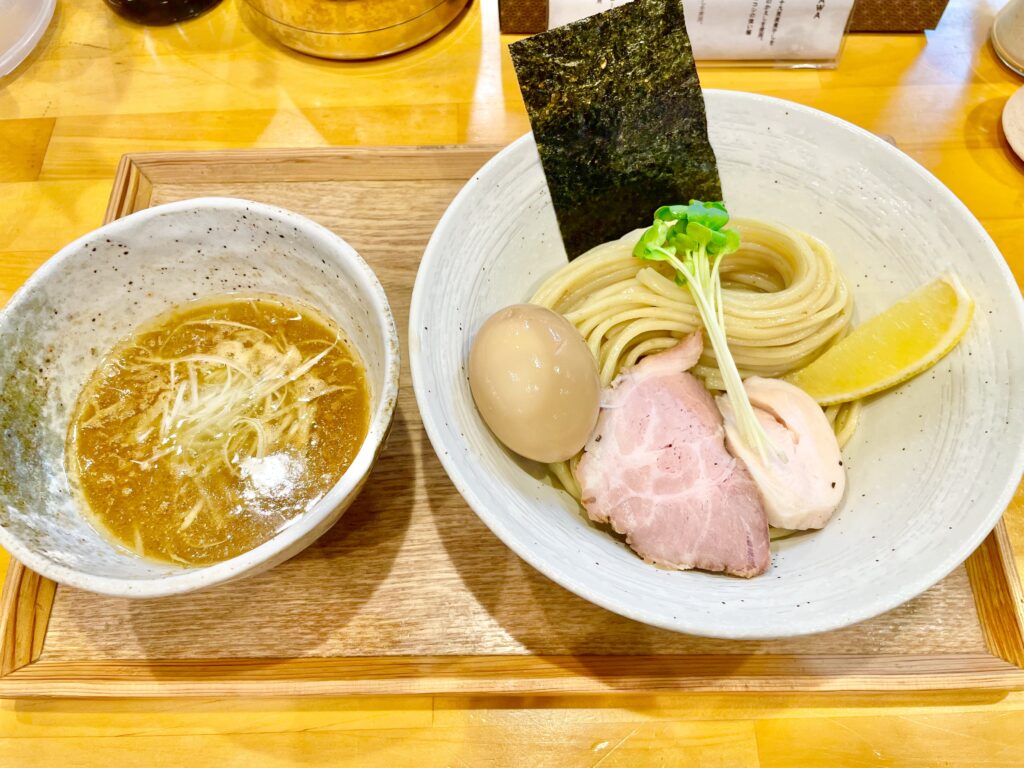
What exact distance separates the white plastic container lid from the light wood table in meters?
0.04

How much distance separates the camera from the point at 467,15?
2.36m

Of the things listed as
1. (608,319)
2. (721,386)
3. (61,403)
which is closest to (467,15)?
(608,319)

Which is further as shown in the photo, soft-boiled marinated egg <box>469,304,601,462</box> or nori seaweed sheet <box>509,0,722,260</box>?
nori seaweed sheet <box>509,0,722,260</box>

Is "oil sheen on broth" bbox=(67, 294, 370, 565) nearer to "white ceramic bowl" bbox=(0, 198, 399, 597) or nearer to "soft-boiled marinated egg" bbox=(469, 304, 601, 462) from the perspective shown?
"white ceramic bowl" bbox=(0, 198, 399, 597)

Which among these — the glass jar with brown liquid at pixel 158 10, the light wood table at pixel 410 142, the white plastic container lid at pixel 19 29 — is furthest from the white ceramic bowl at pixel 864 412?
the white plastic container lid at pixel 19 29

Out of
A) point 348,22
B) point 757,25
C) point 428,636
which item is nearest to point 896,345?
point 428,636

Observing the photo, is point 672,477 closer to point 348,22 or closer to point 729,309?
point 729,309

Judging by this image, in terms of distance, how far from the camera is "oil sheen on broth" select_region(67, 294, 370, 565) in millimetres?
1278

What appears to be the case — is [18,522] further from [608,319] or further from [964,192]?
[964,192]

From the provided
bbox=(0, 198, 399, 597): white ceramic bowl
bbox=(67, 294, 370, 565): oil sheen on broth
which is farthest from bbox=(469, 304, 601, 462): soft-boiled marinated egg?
bbox=(67, 294, 370, 565): oil sheen on broth

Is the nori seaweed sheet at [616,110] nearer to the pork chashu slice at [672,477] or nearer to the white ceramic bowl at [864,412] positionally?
the white ceramic bowl at [864,412]

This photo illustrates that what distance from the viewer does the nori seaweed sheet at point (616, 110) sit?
1.41 metres

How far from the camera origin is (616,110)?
4.78ft

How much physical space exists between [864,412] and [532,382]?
75 cm
